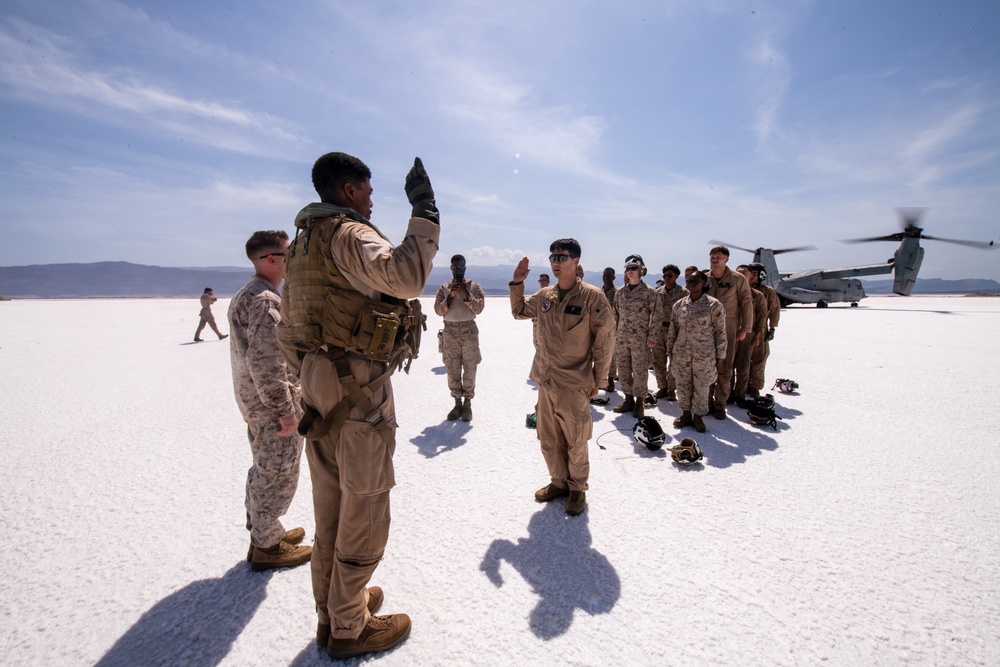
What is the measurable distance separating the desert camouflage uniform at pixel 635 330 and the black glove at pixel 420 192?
A: 4374 mm

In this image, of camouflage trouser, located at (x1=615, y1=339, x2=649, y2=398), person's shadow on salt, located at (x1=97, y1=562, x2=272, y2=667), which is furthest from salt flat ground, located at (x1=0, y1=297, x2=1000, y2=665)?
camouflage trouser, located at (x1=615, y1=339, x2=649, y2=398)

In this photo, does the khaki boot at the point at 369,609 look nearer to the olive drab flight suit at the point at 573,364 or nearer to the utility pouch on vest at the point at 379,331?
the utility pouch on vest at the point at 379,331

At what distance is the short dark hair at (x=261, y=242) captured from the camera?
266 cm

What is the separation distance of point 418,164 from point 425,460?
10.8 ft

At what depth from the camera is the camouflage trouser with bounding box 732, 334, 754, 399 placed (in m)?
5.91

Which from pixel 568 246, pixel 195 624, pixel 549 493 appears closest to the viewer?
pixel 195 624

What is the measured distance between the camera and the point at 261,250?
2.66 meters

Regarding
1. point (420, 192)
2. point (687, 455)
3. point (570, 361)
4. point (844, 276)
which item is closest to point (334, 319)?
point (420, 192)

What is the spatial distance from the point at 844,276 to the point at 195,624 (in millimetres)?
34475

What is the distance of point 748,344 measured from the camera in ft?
19.4

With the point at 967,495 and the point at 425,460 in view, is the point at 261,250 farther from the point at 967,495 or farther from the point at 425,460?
the point at 967,495

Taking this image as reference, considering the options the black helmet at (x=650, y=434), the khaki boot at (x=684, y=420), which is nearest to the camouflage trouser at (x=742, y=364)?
the khaki boot at (x=684, y=420)

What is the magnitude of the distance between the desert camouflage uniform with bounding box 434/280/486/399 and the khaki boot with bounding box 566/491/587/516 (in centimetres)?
254

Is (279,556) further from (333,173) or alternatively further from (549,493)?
(333,173)
